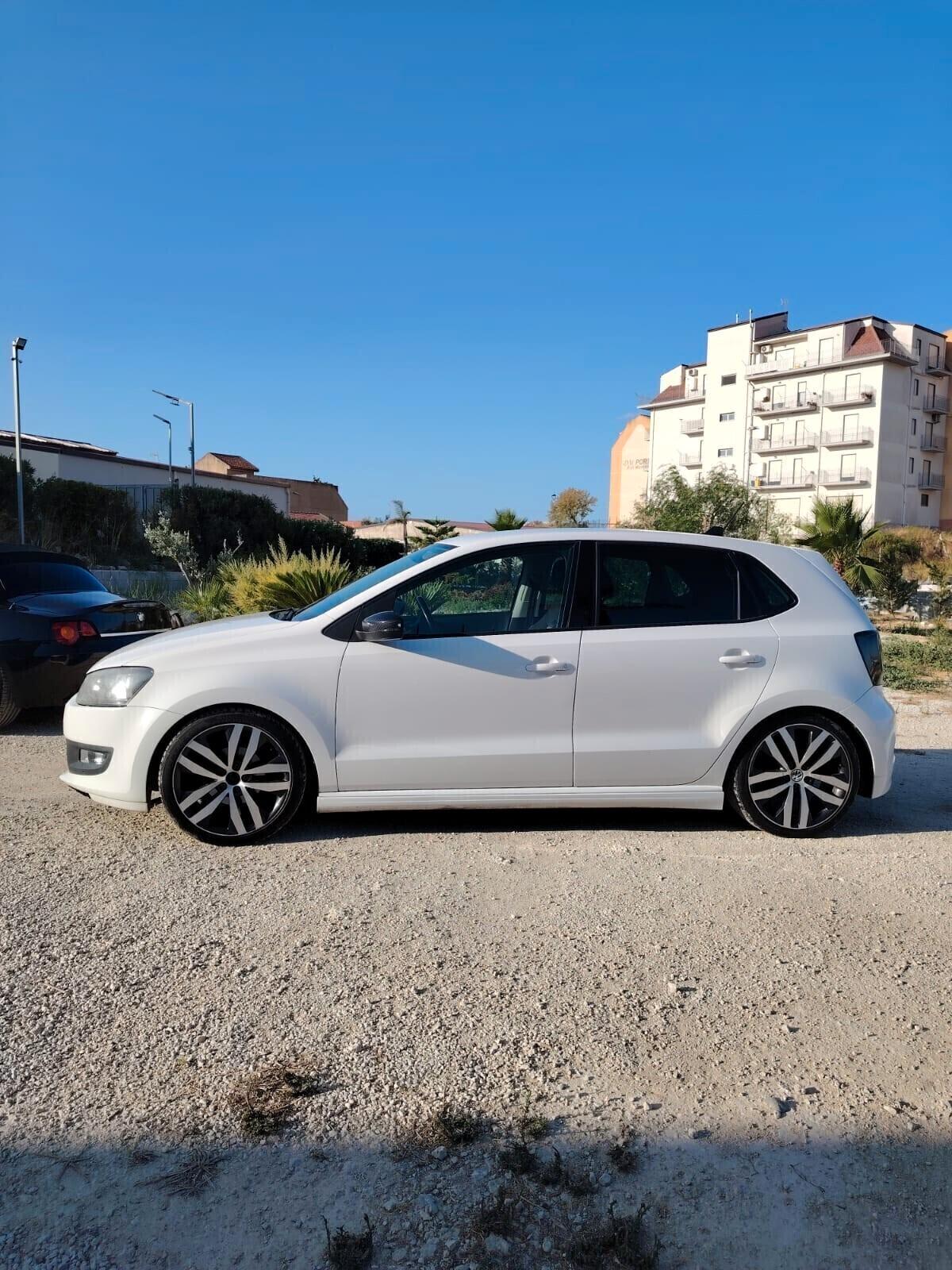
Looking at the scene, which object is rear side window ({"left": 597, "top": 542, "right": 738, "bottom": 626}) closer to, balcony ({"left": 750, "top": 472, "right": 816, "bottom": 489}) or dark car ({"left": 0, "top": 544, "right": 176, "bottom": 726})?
dark car ({"left": 0, "top": 544, "right": 176, "bottom": 726})

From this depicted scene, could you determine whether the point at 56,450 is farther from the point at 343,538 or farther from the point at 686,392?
the point at 686,392

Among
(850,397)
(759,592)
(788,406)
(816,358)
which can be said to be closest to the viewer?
(759,592)

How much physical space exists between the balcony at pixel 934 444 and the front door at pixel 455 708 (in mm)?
73030

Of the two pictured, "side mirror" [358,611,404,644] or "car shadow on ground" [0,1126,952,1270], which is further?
"side mirror" [358,611,404,644]

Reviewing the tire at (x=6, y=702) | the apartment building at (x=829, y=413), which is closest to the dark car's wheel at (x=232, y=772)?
the tire at (x=6, y=702)

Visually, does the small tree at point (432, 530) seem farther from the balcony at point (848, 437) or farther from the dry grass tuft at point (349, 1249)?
the balcony at point (848, 437)

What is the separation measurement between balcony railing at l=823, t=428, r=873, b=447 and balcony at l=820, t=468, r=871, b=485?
1872mm

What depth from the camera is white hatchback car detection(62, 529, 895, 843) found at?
4785 mm

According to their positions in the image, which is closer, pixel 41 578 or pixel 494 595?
pixel 494 595

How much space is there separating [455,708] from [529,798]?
61 centimetres

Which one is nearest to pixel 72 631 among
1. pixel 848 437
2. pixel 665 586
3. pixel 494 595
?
pixel 494 595

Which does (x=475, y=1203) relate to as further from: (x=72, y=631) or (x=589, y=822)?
(x=72, y=631)

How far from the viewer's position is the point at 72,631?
24.9 feet

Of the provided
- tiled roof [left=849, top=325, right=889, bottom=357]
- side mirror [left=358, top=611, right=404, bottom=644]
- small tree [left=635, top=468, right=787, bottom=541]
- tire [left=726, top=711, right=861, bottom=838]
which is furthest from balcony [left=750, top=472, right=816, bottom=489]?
side mirror [left=358, top=611, right=404, bottom=644]
